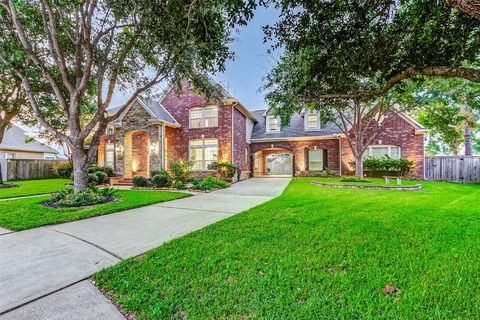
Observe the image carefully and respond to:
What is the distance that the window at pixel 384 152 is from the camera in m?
15.8

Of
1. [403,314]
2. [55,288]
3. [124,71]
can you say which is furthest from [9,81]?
[403,314]

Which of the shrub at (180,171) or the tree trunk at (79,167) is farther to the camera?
the shrub at (180,171)

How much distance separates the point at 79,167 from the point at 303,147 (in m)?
14.9

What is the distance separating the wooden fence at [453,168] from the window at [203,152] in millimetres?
14551

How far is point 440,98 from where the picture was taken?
14547 millimetres

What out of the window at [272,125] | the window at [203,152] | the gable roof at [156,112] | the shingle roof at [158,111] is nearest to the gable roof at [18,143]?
the gable roof at [156,112]

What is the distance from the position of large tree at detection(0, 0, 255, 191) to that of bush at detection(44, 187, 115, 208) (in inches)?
15.4

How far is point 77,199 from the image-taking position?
6.88m

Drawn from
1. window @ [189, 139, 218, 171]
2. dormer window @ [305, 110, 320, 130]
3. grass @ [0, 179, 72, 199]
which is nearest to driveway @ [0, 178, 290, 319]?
grass @ [0, 179, 72, 199]

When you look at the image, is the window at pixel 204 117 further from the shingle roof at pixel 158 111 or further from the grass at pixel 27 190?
the grass at pixel 27 190

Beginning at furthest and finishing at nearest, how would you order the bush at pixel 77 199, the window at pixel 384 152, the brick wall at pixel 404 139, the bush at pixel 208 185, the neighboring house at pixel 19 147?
the neighboring house at pixel 19 147, the window at pixel 384 152, the brick wall at pixel 404 139, the bush at pixel 208 185, the bush at pixel 77 199

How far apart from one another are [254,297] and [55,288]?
84.1 inches

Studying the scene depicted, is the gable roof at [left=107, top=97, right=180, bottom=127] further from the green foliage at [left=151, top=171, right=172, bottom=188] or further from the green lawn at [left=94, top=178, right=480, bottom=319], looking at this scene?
the green lawn at [left=94, top=178, right=480, bottom=319]

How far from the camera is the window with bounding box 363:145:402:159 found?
15848 millimetres
